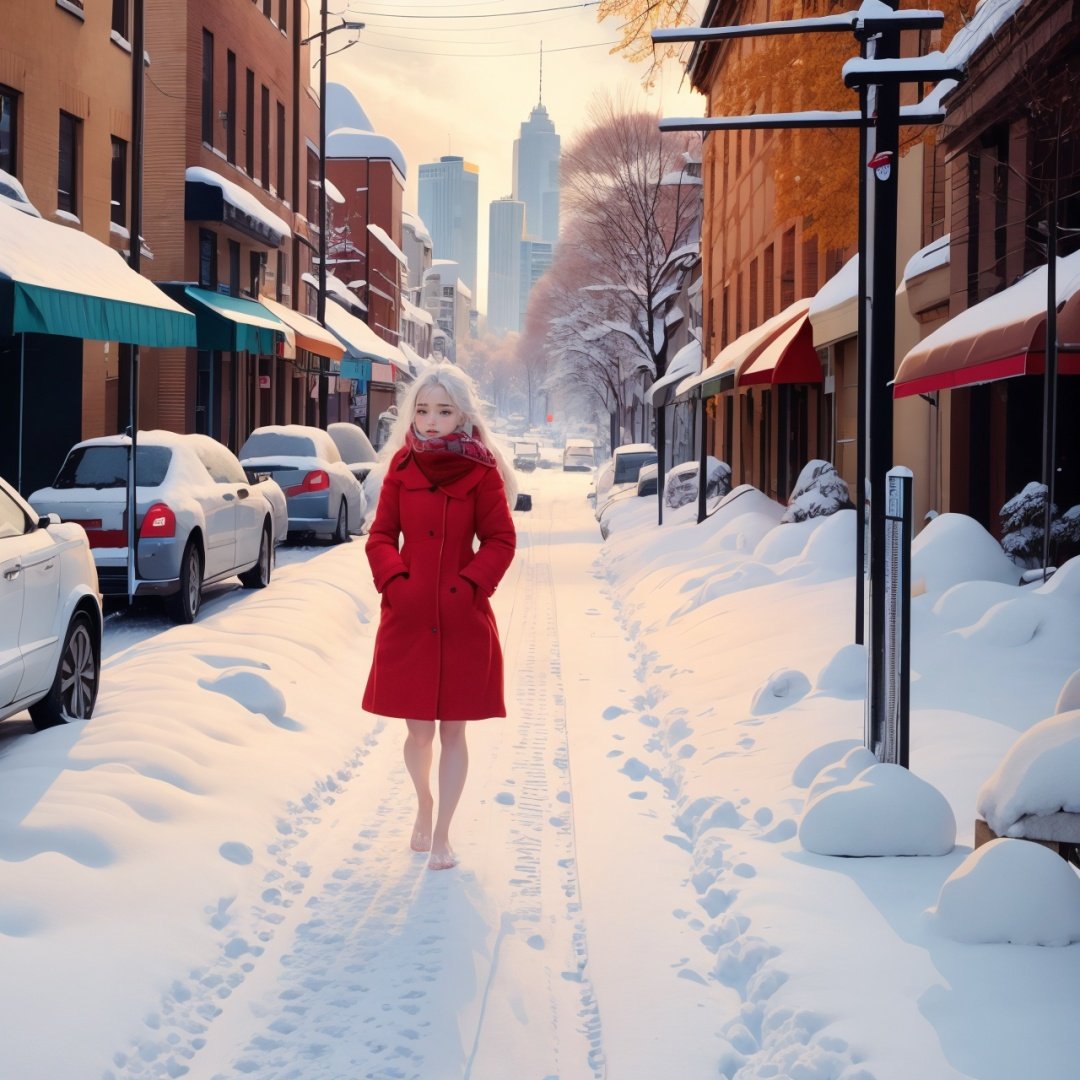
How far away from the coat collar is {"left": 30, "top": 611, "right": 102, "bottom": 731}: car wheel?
9.42ft

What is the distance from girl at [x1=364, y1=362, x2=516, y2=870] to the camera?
18.3 feet

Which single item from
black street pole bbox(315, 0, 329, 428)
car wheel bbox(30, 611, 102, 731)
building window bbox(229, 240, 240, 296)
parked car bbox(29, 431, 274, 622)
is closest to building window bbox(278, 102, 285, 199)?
black street pole bbox(315, 0, 329, 428)

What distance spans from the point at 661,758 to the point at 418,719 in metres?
2.51

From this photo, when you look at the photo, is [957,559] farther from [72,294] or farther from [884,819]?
[72,294]

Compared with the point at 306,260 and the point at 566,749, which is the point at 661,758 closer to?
the point at 566,749

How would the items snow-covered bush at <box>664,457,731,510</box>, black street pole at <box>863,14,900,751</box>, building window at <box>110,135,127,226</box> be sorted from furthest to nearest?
building window at <box>110,135,127,226</box> < snow-covered bush at <box>664,457,731,510</box> < black street pole at <box>863,14,900,751</box>

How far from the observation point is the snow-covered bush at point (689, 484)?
24688 mm

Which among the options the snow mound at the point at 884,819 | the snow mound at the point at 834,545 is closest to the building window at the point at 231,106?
the snow mound at the point at 834,545

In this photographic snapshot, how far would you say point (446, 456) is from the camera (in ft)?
18.4

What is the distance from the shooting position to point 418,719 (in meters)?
5.60

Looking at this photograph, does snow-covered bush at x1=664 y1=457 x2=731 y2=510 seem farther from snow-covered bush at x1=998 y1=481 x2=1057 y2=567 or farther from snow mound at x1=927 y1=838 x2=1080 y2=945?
snow mound at x1=927 y1=838 x2=1080 y2=945

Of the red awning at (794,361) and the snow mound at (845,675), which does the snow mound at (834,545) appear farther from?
the red awning at (794,361)

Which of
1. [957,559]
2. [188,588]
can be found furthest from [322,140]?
[957,559]

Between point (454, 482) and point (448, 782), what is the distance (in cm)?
122
